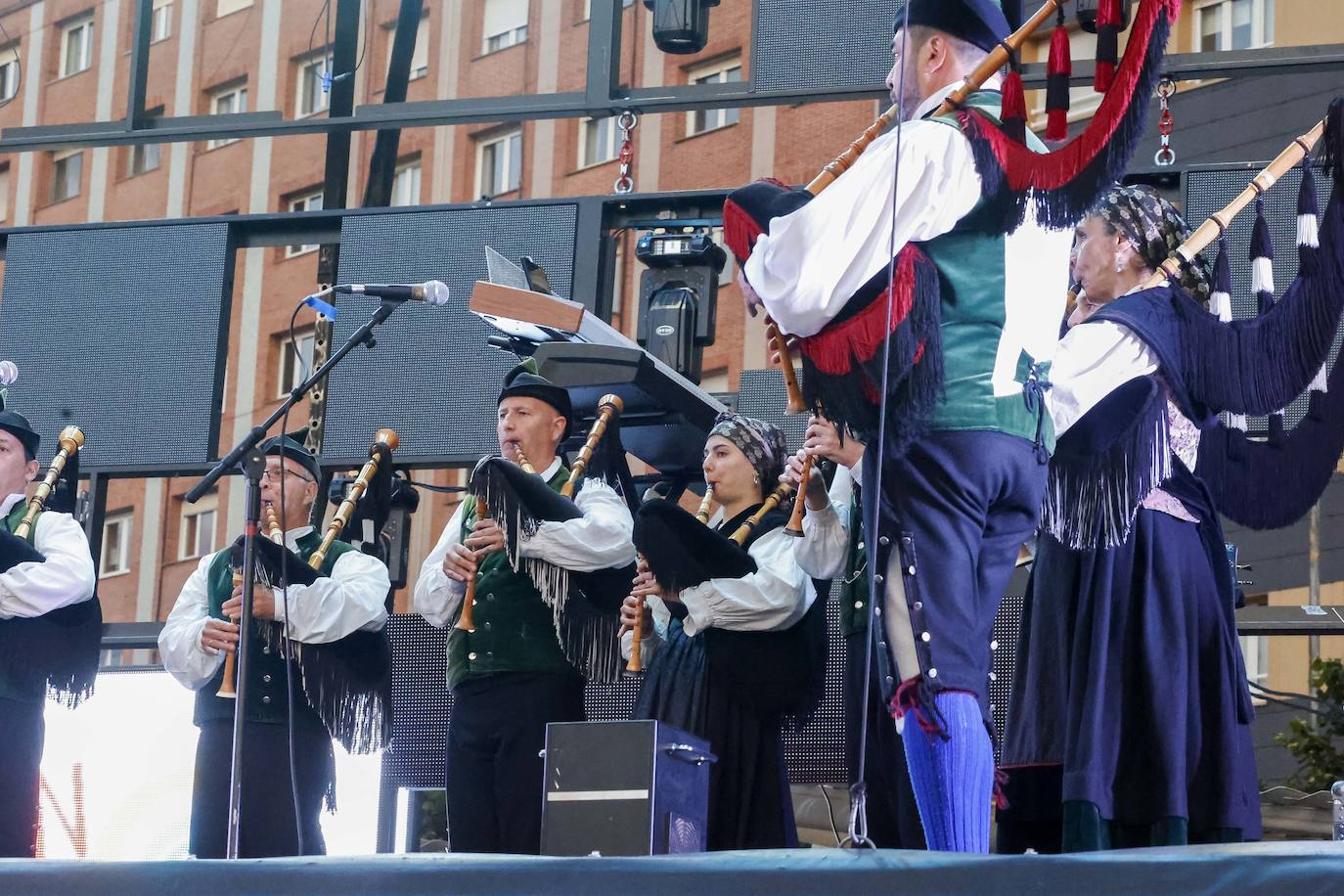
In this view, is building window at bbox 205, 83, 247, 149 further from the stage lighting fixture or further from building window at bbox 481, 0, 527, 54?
the stage lighting fixture

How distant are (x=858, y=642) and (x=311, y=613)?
1452mm

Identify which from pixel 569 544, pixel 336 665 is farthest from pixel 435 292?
pixel 336 665

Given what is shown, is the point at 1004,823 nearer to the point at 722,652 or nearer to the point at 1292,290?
the point at 722,652

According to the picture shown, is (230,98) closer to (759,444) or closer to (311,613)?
(311,613)

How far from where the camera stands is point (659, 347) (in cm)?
608

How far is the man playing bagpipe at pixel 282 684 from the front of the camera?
5191 millimetres

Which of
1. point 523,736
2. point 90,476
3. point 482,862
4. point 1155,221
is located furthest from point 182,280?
point 482,862

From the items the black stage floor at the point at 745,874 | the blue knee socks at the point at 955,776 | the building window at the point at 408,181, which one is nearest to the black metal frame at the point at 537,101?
Answer: the blue knee socks at the point at 955,776

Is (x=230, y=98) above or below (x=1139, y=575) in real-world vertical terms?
above

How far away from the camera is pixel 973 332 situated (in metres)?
3.53

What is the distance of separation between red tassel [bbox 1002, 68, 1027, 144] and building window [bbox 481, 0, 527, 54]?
22.1 meters

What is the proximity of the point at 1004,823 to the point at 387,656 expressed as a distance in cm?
199

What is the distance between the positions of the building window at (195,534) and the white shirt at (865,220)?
1242 inches

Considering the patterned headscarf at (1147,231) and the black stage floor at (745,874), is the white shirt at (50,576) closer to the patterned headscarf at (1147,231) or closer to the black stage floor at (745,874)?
the black stage floor at (745,874)
